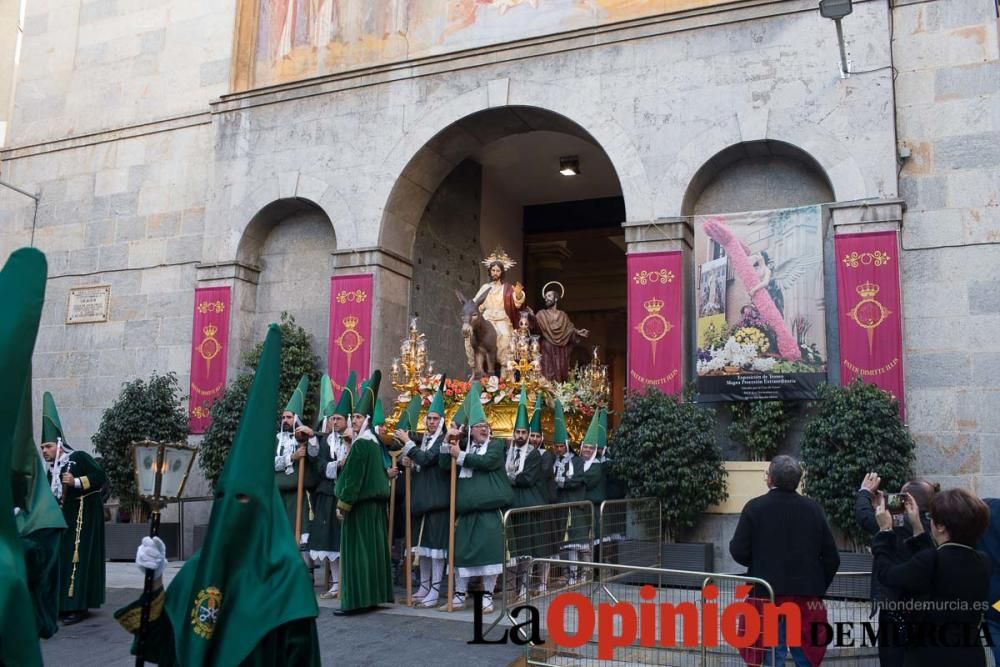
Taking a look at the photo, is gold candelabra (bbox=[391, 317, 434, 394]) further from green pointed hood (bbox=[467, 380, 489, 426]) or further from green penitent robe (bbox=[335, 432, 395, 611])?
green penitent robe (bbox=[335, 432, 395, 611])

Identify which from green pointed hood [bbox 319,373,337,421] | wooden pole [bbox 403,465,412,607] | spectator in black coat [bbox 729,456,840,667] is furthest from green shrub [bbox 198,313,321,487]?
spectator in black coat [bbox 729,456,840,667]

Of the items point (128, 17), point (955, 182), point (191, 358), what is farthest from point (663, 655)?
point (128, 17)

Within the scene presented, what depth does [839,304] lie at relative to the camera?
1173 centimetres

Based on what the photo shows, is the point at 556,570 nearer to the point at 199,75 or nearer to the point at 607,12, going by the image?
the point at 607,12

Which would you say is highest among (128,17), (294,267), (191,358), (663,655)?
(128,17)

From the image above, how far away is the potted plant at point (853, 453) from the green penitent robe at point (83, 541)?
778 cm

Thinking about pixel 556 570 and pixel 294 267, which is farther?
pixel 294 267

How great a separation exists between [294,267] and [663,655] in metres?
11.2

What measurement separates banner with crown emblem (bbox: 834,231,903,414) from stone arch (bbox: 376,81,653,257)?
284 cm

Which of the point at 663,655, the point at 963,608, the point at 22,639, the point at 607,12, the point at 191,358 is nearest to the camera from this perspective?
the point at 22,639

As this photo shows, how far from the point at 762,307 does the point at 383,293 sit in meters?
5.95

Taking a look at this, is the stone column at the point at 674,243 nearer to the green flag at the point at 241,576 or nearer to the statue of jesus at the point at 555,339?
the statue of jesus at the point at 555,339

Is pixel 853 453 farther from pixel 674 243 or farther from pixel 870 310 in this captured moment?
pixel 674 243

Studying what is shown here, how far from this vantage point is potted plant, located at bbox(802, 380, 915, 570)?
10.4 meters
